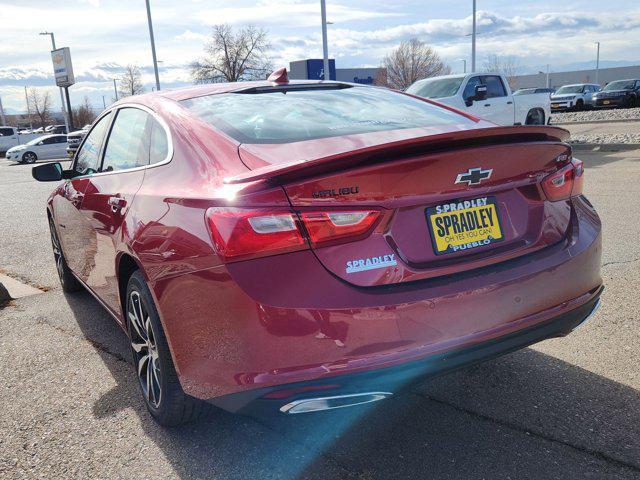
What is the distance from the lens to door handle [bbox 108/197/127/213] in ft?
9.84

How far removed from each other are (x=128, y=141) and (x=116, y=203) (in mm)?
546

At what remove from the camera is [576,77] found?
92.1 m

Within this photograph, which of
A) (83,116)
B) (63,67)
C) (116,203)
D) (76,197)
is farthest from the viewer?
(83,116)

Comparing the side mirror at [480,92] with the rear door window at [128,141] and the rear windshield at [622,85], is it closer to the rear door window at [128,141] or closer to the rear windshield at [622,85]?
the rear door window at [128,141]

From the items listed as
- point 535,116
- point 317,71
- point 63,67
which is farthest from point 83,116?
point 535,116

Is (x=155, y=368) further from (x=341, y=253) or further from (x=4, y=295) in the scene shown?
(x=4, y=295)

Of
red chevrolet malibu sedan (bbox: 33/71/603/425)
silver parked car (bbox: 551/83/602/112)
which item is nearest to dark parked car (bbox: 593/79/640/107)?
silver parked car (bbox: 551/83/602/112)

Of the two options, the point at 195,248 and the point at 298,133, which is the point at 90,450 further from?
the point at 298,133

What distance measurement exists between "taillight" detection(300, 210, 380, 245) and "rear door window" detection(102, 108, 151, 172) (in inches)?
51.5

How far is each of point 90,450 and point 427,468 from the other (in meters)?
1.54

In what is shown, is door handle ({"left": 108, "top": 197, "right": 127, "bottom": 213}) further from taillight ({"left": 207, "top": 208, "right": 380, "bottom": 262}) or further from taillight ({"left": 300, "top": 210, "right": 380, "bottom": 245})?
taillight ({"left": 300, "top": 210, "right": 380, "bottom": 245})

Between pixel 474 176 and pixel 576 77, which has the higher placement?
pixel 474 176

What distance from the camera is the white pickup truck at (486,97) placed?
1353cm

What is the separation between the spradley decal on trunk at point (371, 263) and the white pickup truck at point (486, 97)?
36.5 ft
